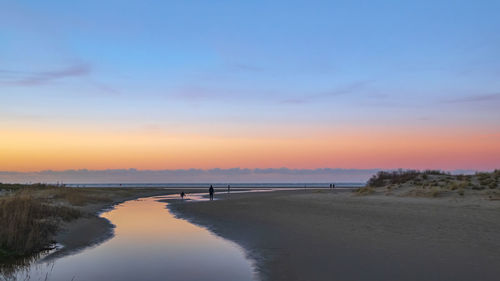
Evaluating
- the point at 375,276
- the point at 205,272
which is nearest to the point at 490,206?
the point at 375,276

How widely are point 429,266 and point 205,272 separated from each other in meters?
6.97

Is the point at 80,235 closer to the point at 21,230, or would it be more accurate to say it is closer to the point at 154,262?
the point at 21,230

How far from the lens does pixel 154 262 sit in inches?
564

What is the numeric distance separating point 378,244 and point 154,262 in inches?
344

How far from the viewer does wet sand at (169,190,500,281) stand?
11.6m

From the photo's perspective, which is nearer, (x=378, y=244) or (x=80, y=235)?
(x=378, y=244)

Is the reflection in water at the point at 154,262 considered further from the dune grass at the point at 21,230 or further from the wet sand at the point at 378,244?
the dune grass at the point at 21,230

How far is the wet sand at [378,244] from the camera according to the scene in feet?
38.0

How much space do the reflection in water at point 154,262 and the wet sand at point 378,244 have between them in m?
1.02

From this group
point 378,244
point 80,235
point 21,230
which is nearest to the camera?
point 378,244

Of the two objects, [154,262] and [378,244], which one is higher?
[378,244]

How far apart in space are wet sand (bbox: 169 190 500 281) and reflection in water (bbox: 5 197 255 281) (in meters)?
1.02

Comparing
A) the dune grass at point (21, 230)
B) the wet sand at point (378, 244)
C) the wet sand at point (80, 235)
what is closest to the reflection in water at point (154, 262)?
the wet sand at point (80, 235)

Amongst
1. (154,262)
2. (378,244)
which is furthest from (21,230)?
(378,244)
